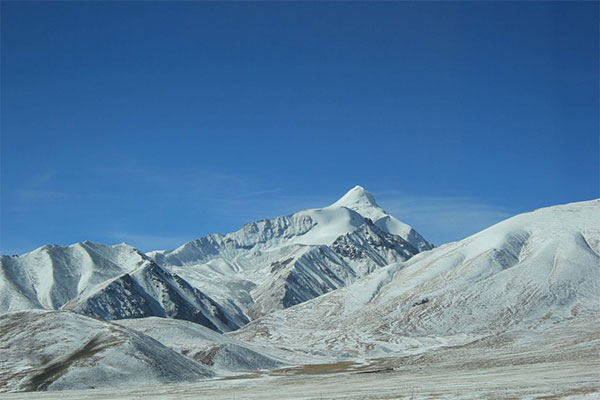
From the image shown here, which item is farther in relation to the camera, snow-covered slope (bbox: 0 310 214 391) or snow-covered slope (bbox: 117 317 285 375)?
snow-covered slope (bbox: 117 317 285 375)

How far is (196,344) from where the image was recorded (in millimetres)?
162875

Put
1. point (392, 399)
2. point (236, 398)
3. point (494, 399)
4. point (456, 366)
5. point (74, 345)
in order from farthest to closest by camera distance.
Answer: point (74, 345) → point (456, 366) → point (236, 398) → point (392, 399) → point (494, 399)

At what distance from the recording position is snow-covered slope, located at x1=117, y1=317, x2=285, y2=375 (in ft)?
479

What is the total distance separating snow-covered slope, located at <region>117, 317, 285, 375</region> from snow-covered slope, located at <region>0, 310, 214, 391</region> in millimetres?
17751

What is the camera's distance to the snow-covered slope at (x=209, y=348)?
146125 millimetres

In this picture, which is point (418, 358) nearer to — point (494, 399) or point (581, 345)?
point (581, 345)

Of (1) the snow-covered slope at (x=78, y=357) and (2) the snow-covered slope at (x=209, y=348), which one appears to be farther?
(2) the snow-covered slope at (x=209, y=348)

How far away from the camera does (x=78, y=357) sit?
113 m

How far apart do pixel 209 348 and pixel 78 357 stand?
47.6 m

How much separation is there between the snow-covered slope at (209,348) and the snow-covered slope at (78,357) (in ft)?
58.2

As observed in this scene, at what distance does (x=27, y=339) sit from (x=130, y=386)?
37.0 m

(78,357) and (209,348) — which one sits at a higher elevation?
(78,357)

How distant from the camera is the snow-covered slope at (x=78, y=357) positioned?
334ft

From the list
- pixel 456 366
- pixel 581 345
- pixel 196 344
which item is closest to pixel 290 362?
pixel 196 344
